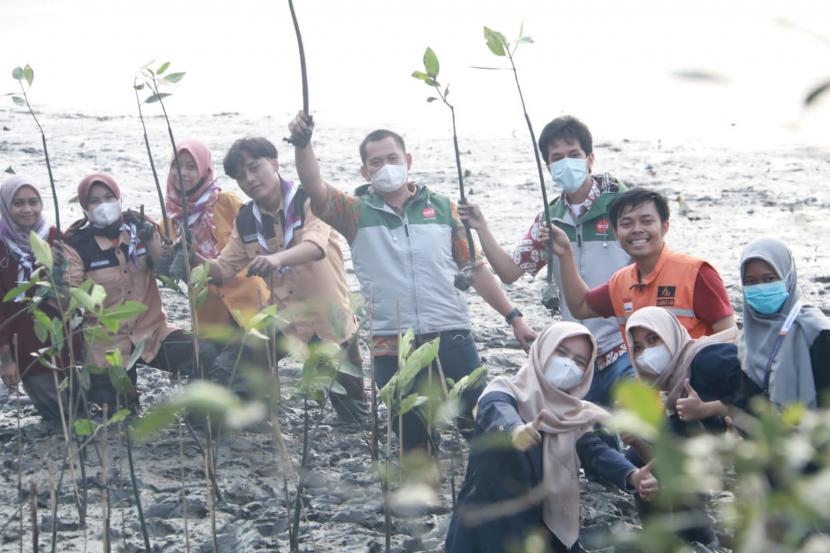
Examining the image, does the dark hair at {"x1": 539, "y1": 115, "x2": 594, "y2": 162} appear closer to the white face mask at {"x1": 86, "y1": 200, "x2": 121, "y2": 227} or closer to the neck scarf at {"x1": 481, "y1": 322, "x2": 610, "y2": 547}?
the neck scarf at {"x1": 481, "y1": 322, "x2": 610, "y2": 547}

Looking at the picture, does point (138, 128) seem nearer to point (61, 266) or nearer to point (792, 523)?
point (61, 266)

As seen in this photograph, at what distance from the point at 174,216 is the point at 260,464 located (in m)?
1.15

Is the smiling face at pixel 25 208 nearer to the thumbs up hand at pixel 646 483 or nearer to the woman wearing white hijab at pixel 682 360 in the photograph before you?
the woman wearing white hijab at pixel 682 360

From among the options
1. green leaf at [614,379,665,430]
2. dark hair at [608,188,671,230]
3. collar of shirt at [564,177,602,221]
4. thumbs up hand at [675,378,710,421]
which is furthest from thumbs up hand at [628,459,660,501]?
green leaf at [614,379,665,430]

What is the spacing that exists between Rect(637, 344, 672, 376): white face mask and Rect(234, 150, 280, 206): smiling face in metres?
1.90

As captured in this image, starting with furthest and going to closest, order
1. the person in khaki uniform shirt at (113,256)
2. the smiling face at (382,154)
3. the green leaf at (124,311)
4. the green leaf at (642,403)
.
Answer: the person in khaki uniform shirt at (113,256) < the smiling face at (382,154) < the green leaf at (124,311) < the green leaf at (642,403)

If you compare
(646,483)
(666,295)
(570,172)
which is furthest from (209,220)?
(646,483)

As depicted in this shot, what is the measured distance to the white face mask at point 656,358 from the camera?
342 cm

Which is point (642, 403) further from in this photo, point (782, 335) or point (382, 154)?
point (382, 154)

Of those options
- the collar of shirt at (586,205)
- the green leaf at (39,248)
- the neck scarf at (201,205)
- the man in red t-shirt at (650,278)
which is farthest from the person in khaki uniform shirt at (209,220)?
the green leaf at (39,248)

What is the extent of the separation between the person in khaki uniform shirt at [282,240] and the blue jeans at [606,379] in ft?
3.25

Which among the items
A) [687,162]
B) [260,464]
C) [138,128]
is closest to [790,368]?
[260,464]

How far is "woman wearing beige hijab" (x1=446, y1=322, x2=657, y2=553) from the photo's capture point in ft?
10.6

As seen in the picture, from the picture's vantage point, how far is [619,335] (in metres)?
4.25
